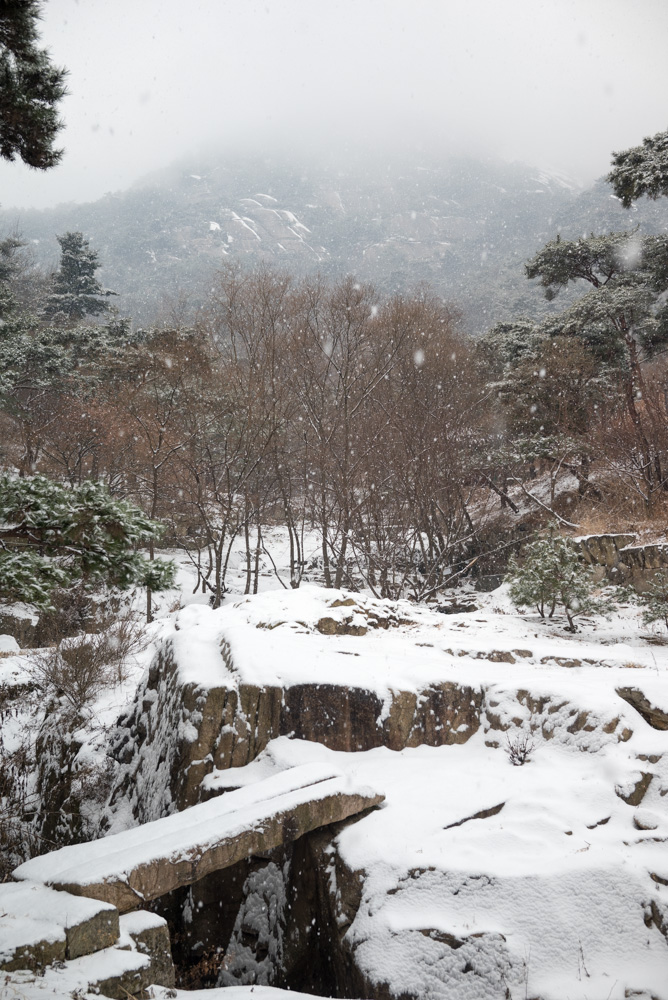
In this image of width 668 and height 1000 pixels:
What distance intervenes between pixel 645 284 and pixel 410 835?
19.1 meters

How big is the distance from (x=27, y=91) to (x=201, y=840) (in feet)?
20.5

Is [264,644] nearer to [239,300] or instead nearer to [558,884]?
[558,884]

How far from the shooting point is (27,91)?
448 centimetres

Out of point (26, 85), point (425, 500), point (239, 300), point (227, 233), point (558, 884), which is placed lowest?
point (558, 884)

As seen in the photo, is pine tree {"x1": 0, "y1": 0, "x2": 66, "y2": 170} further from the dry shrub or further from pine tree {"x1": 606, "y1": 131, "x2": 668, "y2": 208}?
pine tree {"x1": 606, "y1": 131, "x2": 668, "y2": 208}

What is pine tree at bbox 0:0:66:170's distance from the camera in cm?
414

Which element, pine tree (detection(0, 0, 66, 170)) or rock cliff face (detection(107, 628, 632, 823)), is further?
rock cliff face (detection(107, 628, 632, 823))

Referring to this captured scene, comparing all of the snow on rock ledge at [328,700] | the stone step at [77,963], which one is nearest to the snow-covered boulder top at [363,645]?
the snow on rock ledge at [328,700]

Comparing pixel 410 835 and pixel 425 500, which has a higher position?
pixel 425 500

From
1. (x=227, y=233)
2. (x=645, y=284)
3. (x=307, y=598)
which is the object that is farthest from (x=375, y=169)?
(x=307, y=598)

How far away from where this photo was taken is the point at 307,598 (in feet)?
29.2

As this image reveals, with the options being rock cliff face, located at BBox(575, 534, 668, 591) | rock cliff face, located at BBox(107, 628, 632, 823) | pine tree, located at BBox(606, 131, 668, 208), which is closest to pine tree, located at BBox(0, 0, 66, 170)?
rock cliff face, located at BBox(107, 628, 632, 823)

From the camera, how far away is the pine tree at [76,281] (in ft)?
102

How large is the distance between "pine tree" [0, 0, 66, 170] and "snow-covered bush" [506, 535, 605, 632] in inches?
387
